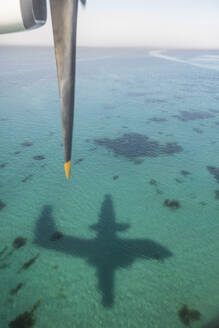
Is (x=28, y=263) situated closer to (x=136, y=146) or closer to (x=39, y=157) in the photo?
(x=39, y=157)

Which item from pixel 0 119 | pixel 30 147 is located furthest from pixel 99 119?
pixel 0 119

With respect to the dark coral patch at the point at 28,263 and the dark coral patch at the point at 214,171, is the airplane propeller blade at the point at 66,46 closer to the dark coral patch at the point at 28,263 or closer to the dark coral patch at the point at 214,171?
the dark coral patch at the point at 28,263

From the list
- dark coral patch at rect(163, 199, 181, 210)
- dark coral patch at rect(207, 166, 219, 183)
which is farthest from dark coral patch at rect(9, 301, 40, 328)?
dark coral patch at rect(207, 166, 219, 183)

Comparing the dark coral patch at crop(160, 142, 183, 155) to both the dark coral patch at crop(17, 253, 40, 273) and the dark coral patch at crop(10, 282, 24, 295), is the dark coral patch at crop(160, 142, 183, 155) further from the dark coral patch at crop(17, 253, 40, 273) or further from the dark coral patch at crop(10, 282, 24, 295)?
the dark coral patch at crop(10, 282, 24, 295)

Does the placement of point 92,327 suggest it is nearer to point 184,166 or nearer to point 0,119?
point 184,166

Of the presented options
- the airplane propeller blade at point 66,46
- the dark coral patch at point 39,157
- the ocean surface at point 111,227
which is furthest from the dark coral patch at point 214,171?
the airplane propeller blade at point 66,46
